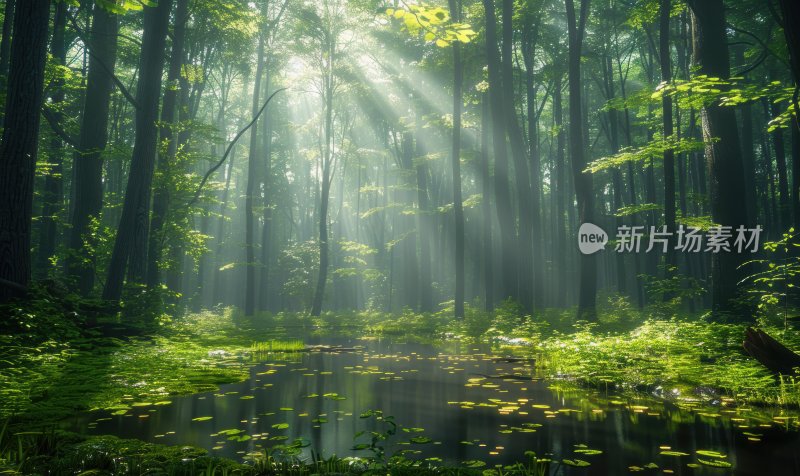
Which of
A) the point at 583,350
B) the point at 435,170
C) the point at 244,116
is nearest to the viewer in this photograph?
the point at 583,350

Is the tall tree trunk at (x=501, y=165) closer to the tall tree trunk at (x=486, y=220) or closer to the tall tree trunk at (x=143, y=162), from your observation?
the tall tree trunk at (x=486, y=220)

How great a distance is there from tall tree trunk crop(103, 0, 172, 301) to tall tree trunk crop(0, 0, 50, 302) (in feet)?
11.1

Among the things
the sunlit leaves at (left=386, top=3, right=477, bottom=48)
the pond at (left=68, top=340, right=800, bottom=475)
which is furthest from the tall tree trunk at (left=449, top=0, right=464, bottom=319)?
the sunlit leaves at (left=386, top=3, right=477, bottom=48)

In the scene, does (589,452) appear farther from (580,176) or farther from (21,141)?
(580,176)

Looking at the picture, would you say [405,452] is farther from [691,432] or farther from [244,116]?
[244,116]

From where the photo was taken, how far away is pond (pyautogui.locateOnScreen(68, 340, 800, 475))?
13.0 ft

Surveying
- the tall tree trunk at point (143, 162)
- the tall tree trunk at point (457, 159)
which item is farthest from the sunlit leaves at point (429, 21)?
the tall tree trunk at point (457, 159)

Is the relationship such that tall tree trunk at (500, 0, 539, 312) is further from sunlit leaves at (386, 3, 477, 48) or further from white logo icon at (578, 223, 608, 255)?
sunlit leaves at (386, 3, 477, 48)

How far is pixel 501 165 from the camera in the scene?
1711cm

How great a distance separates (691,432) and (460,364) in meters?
4.97

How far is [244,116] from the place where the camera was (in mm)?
42188

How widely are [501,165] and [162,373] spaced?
1320 centimetres

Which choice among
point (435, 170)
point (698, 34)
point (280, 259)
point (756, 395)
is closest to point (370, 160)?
point (435, 170)

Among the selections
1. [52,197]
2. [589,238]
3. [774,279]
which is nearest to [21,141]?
[774,279]
